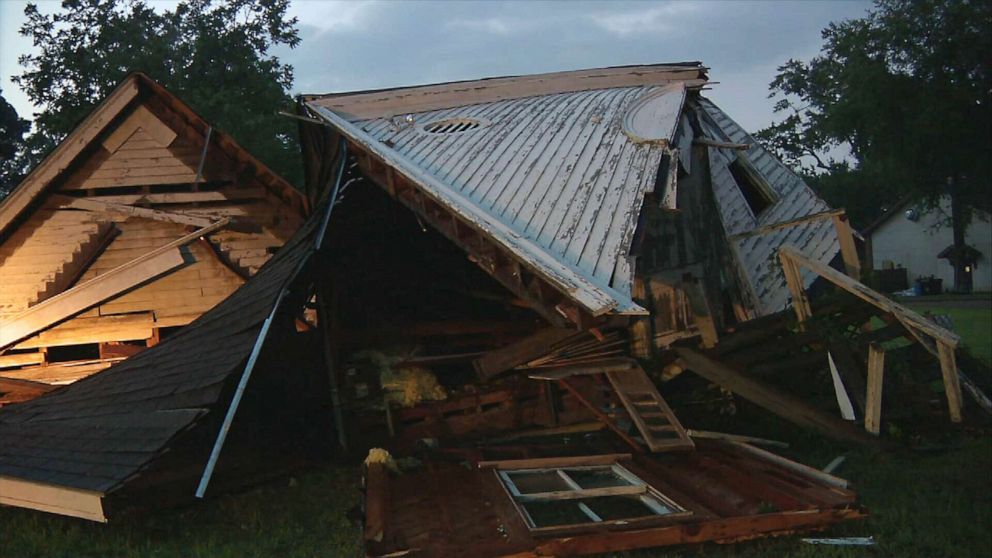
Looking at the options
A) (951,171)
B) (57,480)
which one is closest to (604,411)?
(57,480)

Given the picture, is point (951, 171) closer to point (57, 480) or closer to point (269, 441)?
point (269, 441)

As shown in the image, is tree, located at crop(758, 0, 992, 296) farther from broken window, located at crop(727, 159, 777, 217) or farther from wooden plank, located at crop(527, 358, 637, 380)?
wooden plank, located at crop(527, 358, 637, 380)

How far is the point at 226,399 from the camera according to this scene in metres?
11.1

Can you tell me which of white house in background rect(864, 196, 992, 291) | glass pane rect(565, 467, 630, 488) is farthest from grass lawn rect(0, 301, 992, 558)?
white house in background rect(864, 196, 992, 291)

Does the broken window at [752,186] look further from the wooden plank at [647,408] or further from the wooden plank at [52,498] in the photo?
the wooden plank at [52,498]

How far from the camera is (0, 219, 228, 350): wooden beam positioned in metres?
12.6

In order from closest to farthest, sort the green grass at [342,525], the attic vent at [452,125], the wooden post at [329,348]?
the green grass at [342,525]
the wooden post at [329,348]
the attic vent at [452,125]

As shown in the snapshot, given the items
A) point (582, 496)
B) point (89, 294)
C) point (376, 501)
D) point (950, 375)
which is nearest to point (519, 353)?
point (582, 496)

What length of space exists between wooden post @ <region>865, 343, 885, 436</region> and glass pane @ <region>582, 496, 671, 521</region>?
10.7 feet

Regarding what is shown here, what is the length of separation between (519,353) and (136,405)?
4156mm

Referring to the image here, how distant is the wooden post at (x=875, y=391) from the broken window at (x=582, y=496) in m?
3.10

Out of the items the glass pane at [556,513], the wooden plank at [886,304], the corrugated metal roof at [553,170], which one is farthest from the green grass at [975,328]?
the glass pane at [556,513]

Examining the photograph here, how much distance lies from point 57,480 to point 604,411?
18.4ft

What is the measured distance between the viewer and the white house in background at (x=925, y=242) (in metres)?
47.8
